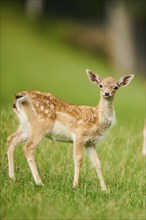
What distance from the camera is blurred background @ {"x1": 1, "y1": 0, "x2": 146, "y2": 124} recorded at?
34.7m

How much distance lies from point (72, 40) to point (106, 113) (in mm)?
28731

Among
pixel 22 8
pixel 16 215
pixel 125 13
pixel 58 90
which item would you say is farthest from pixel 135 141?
pixel 22 8

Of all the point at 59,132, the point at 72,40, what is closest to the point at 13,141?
the point at 59,132

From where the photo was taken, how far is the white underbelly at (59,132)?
472 inches

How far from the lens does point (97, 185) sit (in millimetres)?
12148

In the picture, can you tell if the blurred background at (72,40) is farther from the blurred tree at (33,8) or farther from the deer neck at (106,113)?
the deer neck at (106,113)

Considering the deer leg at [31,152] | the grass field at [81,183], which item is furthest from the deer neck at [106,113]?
the deer leg at [31,152]

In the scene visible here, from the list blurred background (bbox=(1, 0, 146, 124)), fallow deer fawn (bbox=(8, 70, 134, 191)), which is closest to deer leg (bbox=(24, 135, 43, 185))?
fallow deer fawn (bbox=(8, 70, 134, 191))

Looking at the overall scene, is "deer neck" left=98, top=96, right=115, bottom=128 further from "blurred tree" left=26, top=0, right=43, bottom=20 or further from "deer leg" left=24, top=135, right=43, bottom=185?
"blurred tree" left=26, top=0, right=43, bottom=20

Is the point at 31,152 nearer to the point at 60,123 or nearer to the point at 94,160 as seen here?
the point at 60,123

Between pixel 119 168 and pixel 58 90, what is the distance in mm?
16685

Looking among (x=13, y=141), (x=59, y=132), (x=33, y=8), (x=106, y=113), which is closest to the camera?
(x=59, y=132)

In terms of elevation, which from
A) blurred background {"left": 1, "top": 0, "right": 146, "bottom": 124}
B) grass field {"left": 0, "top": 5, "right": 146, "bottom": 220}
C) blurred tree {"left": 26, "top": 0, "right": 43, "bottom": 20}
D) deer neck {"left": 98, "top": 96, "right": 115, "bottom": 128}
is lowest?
grass field {"left": 0, "top": 5, "right": 146, "bottom": 220}

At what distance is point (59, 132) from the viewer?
12.0 metres
